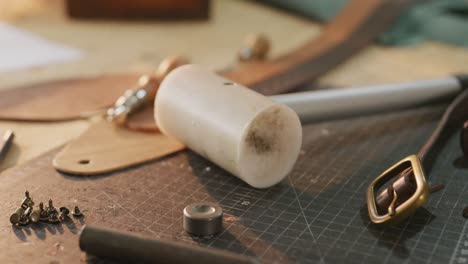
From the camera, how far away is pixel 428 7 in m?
2.07

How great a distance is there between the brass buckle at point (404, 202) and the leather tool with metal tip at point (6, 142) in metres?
0.62

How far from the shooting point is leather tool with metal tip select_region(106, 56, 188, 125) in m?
1.35

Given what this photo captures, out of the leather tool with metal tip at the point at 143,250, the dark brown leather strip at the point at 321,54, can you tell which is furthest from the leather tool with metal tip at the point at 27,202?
the dark brown leather strip at the point at 321,54

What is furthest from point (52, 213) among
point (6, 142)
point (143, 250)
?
point (6, 142)

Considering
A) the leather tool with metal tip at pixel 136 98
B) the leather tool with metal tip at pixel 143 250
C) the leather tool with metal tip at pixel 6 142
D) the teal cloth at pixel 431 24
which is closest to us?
the leather tool with metal tip at pixel 143 250

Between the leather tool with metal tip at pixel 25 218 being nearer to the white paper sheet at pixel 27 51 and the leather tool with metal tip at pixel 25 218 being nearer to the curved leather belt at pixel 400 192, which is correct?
the curved leather belt at pixel 400 192

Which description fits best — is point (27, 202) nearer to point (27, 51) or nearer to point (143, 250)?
point (143, 250)

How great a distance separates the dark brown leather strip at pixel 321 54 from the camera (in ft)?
5.07

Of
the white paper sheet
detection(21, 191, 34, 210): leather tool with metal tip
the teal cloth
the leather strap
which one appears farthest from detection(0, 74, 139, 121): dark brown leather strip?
the teal cloth

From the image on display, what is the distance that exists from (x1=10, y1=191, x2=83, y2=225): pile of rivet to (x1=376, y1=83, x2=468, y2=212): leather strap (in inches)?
16.9

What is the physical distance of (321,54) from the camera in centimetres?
183

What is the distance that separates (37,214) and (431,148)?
64 centimetres

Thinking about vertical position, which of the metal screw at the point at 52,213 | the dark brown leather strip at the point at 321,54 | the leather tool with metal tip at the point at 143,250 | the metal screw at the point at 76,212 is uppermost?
the leather tool with metal tip at the point at 143,250

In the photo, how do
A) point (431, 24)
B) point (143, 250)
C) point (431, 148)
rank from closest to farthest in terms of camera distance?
1. point (143, 250)
2. point (431, 148)
3. point (431, 24)
